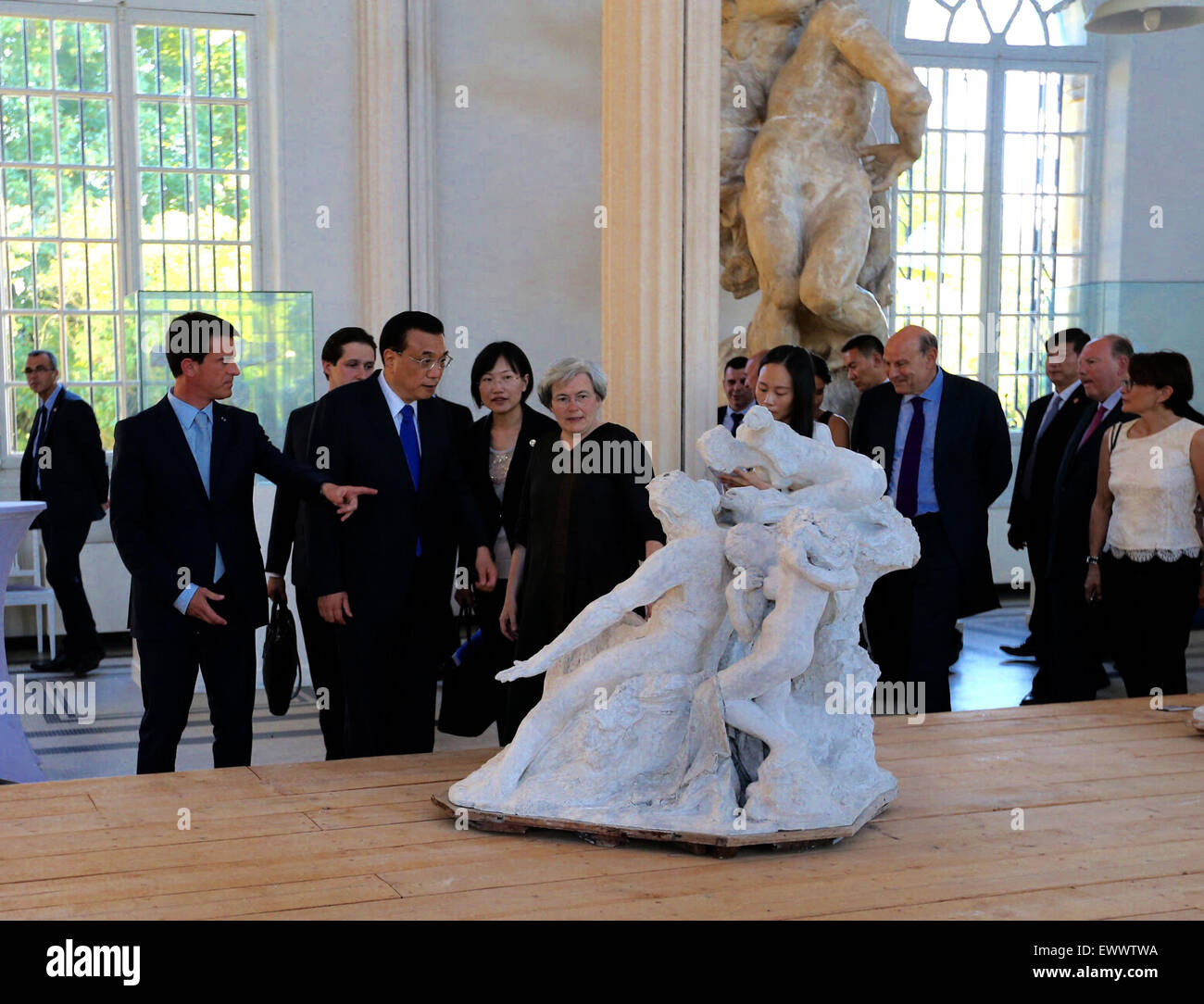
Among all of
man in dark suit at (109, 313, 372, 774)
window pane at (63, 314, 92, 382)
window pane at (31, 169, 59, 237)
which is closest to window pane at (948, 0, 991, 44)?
window pane at (31, 169, 59, 237)

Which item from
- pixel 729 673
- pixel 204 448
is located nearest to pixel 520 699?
pixel 204 448

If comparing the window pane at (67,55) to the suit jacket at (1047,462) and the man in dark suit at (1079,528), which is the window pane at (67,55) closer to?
the suit jacket at (1047,462)

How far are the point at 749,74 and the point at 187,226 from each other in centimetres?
444

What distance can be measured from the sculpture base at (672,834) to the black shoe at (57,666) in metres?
5.82

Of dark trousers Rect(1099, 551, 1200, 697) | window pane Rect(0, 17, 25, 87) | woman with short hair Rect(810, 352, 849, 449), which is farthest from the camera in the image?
window pane Rect(0, 17, 25, 87)

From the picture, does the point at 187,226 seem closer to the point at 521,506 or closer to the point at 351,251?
the point at 351,251

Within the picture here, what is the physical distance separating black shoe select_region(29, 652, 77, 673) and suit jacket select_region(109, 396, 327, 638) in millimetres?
4334

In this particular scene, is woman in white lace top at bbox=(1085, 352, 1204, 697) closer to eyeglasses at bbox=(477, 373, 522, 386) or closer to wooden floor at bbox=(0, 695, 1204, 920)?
wooden floor at bbox=(0, 695, 1204, 920)

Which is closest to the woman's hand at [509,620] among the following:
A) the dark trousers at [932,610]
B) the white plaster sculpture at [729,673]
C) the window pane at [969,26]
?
the white plaster sculpture at [729,673]

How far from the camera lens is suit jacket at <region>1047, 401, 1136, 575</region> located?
5.82 metres

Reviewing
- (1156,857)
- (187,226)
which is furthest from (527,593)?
(187,226)

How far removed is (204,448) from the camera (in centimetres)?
406

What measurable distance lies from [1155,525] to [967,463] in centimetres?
78

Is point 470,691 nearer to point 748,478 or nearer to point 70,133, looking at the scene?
point 748,478
